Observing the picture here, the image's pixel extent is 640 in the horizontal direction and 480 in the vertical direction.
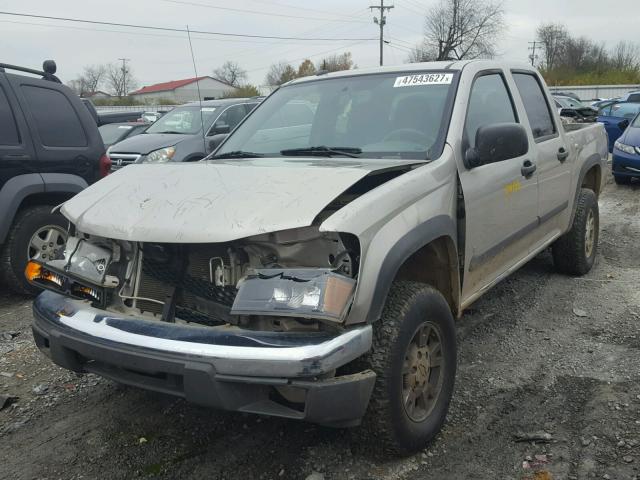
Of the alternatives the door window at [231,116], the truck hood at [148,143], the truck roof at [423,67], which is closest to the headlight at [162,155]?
the truck hood at [148,143]

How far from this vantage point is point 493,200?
3.71 meters

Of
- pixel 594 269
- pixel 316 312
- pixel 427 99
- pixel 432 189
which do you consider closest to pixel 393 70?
pixel 427 99

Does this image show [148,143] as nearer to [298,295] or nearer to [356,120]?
[356,120]

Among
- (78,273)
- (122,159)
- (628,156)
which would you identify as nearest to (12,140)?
(78,273)

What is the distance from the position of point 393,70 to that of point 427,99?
1.37ft

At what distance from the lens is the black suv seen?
17.7 ft

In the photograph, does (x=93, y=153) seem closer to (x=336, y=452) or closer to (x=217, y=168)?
(x=217, y=168)

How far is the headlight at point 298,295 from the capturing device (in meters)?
2.34

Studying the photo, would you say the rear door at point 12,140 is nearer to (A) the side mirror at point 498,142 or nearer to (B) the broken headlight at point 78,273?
(B) the broken headlight at point 78,273

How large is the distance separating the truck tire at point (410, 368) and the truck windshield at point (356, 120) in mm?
965

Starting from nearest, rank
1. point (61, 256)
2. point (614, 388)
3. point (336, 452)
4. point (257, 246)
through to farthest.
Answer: point (257, 246)
point (336, 452)
point (61, 256)
point (614, 388)

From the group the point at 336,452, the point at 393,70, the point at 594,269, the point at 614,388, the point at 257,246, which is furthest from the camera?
the point at 594,269

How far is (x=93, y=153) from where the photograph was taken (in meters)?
6.05

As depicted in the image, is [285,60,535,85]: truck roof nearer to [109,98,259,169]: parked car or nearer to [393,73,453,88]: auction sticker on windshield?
[393,73,453,88]: auction sticker on windshield
